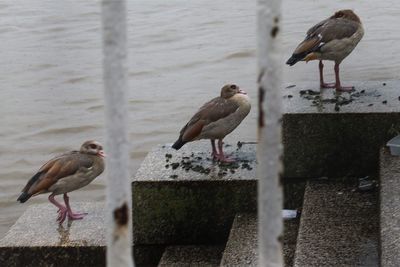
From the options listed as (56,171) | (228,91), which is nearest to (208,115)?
(228,91)

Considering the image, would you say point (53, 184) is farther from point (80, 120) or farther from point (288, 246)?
point (80, 120)

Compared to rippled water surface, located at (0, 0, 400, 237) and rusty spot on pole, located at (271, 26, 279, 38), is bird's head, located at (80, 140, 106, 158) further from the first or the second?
rusty spot on pole, located at (271, 26, 279, 38)

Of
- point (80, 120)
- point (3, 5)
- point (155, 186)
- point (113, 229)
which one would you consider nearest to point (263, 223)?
point (113, 229)

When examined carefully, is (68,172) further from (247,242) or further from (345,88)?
(345,88)

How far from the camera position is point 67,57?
41.2 ft

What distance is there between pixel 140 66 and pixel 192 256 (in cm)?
644

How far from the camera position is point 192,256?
5.58 metres

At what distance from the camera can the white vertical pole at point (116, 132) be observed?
143cm

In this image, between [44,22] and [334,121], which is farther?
[44,22]

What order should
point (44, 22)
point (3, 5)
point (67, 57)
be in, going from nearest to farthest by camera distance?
1. point (67, 57)
2. point (44, 22)
3. point (3, 5)

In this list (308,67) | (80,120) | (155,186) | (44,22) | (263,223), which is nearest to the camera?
(263,223)

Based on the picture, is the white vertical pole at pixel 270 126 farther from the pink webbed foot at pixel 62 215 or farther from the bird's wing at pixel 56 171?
the pink webbed foot at pixel 62 215

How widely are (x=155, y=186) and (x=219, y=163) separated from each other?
52 centimetres

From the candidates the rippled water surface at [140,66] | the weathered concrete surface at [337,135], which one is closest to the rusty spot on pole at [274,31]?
the weathered concrete surface at [337,135]
